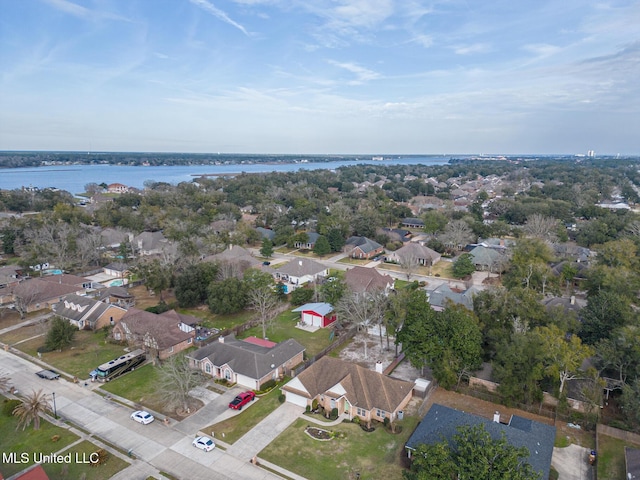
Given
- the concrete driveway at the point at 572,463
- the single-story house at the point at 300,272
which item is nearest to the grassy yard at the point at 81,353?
the single-story house at the point at 300,272

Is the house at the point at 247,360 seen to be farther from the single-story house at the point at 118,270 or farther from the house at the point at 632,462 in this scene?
the single-story house at the point at 118,270

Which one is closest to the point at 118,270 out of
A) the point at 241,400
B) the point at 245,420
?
the point at 241,400

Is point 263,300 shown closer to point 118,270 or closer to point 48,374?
point 48,374

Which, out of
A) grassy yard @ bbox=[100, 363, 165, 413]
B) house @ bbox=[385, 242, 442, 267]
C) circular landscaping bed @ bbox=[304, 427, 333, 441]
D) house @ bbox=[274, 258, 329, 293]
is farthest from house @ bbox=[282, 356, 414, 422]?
house @ bbox=[385, 242, 442, 267]

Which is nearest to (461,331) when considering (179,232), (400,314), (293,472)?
(400,314)

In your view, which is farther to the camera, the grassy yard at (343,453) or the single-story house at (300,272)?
the single-story house at (300,272)

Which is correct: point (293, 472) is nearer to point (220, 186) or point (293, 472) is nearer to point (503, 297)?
point (503, 297)
